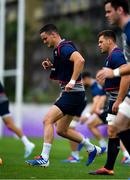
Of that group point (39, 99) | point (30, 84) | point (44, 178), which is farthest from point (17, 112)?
point (30, 84)

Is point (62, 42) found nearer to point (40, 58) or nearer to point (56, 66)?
point (56, 66)

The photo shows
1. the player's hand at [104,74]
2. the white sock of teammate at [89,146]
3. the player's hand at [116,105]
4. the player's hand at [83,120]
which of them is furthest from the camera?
the player's hand at [83,120]

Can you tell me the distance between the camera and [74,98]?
34.8 feet

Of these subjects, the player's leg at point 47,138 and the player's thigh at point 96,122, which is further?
the player's thigh at point 96,122

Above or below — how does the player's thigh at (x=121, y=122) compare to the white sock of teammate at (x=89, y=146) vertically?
above

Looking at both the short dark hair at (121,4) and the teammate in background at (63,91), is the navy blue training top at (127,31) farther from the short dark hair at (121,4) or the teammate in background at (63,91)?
the teammate in background at (63,91)

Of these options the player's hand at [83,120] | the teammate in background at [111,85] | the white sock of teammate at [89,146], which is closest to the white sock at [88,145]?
the white sock of teammate at [89,146]

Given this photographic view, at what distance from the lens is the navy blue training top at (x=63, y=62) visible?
1040cm

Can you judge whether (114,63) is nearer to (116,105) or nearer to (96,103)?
(116,105)

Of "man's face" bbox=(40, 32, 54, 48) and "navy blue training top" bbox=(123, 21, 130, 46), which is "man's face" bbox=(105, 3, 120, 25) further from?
"man's face" bbox=(40, 32, 54, 48)

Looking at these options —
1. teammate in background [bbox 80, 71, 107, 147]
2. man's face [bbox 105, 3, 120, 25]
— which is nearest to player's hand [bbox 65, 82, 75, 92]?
man's face [bbox 105, 3, 120, 25]

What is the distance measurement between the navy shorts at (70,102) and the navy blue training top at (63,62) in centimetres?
23

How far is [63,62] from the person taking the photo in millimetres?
10469

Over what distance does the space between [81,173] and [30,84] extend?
137ft
